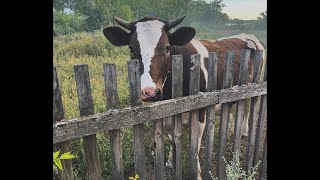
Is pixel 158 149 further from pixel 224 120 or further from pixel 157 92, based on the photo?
pixel 224 120

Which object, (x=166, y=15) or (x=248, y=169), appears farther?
(x=248, y=169)

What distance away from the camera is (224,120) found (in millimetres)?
2238

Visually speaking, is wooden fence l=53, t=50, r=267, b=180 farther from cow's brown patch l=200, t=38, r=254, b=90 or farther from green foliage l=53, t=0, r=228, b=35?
cow's brown patch l=200, t=38, r=254, b=90

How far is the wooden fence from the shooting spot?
146 centimetres

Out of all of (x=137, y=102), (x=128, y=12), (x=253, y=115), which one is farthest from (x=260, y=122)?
(x=128, y=12)

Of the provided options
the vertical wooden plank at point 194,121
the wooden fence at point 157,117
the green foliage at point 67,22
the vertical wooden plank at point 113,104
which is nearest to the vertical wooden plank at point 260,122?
the wooden fence at point 157,117

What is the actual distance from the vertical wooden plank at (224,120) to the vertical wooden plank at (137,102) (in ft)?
2.25

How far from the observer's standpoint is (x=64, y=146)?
1.46 m

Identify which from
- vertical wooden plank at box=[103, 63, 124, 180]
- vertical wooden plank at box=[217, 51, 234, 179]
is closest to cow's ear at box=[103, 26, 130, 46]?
vertical wooden plank at box=[103, 63, 124, 180]

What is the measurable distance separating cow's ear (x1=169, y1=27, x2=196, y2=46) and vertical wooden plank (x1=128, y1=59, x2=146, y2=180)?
689 mm
